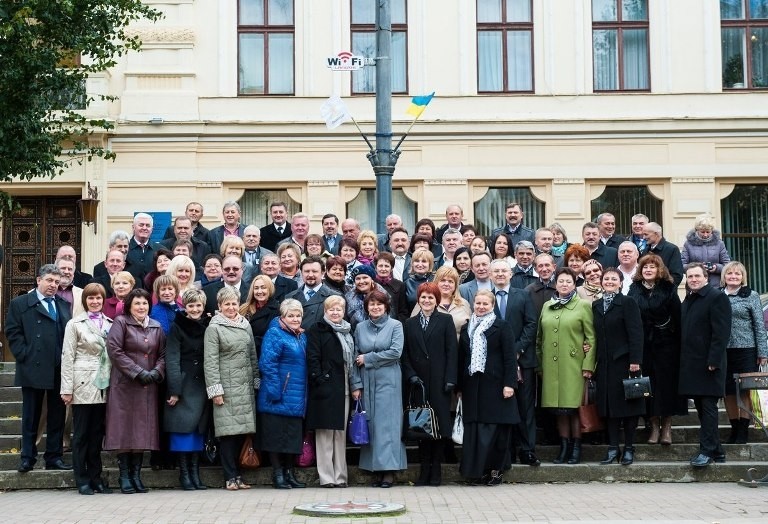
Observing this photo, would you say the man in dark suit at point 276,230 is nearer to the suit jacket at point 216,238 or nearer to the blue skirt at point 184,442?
the suit jacket at point 216,238

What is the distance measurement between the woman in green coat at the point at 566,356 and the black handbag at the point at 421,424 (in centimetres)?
133

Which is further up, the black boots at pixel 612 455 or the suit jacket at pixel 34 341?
the suit jacket at pixel 34 341

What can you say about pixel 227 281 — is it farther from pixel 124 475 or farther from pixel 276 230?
pixel 276 230

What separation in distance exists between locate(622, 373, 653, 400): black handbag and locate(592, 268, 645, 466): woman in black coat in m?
0.13

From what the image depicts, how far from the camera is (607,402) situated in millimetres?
13039

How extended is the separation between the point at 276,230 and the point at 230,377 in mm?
3910

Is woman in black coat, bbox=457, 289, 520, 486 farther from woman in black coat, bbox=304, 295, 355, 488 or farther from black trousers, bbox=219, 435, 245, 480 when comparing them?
black trousers, bbox=219, 435, 245, 480

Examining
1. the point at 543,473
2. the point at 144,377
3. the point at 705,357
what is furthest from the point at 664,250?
the point at 144,377

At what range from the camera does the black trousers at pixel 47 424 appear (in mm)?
12867

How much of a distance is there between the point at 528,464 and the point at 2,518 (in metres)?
5.25

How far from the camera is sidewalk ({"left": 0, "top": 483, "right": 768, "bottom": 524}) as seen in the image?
423 inches

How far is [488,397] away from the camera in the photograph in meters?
12.7

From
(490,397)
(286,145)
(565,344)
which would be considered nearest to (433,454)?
(490,397)

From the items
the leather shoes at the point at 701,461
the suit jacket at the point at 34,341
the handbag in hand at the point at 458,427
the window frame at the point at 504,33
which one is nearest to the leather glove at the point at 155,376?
the suit jacket at the point at 34,341
